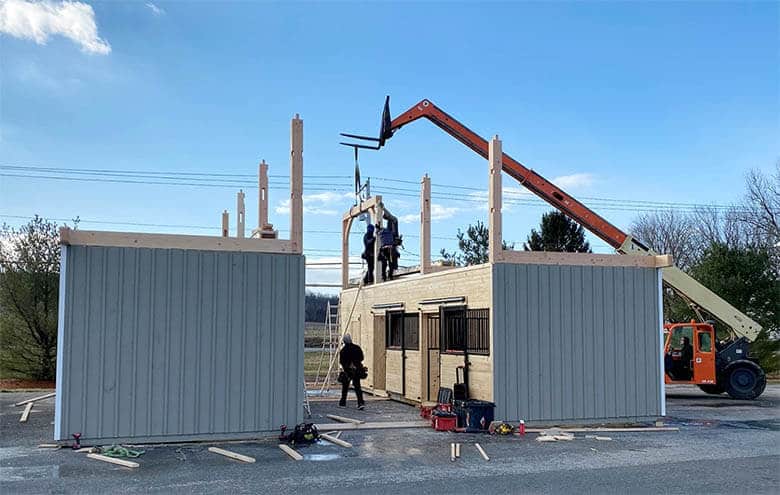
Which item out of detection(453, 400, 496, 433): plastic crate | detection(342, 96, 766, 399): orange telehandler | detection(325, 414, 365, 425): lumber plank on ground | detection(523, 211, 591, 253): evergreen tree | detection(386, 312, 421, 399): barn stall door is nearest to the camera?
detection(453, 400, 496, 433): plastic crate

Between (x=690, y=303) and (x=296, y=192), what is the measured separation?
410 inches

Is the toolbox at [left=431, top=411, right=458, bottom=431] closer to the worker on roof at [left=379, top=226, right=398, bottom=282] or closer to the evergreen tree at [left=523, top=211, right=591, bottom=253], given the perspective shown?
the worker on roof at [left=379, top=226, right=398, bottom=282]

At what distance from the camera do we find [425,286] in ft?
45.3

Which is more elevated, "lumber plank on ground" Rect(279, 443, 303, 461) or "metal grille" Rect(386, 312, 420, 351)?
"metal grille" Rect(386, 312, 420, 351)

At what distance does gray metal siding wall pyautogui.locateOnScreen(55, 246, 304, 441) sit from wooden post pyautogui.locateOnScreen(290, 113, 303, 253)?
28cm

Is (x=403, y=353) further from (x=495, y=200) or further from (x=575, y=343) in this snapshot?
(x=495, y=200)

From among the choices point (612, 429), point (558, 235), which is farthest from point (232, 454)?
point (558, 235)

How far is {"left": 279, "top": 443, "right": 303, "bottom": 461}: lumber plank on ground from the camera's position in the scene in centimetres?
855

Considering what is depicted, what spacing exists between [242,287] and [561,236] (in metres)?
17.7

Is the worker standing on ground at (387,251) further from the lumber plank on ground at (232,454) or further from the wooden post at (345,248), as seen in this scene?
the lumber plank on ground at (232,454)

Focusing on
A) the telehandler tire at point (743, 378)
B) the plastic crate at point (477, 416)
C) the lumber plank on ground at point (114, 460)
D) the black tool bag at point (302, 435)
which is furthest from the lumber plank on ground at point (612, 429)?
the telehandler tire at point (743, 378)

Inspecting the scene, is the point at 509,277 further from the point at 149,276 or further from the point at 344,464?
the point at 149,276

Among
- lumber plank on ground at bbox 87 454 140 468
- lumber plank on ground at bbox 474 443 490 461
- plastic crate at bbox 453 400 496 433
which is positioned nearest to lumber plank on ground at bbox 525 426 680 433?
plastic crate at bbox 453 400 496 433

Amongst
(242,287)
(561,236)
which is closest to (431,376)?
(242,287)
